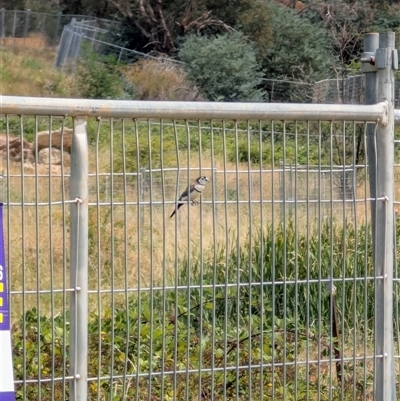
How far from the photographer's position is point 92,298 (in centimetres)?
523

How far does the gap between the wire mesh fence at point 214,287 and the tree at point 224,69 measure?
26055mm

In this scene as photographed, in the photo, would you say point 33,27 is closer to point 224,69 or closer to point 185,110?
point 224,69

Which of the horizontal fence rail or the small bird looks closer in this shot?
the horizontal fence rail

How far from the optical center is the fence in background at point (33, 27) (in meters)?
38.8

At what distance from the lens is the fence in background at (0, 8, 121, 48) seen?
38781mm

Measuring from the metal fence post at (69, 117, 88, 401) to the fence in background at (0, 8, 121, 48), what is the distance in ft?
116

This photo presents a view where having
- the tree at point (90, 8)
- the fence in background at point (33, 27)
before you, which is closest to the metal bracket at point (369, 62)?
the fence in background at point (33, 27)

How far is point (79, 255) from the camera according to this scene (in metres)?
3.76

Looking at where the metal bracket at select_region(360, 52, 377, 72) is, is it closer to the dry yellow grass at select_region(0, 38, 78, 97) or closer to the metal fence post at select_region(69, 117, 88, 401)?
the metal fence post at select_region(69, 117, 88, 401)

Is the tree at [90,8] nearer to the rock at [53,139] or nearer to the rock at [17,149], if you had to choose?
the rock at [17,149]

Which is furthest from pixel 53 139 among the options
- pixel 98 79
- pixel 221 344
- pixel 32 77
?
pixel 32 77

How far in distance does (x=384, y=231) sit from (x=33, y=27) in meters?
36.6

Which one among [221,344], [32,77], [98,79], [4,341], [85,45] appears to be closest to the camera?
[4,341]

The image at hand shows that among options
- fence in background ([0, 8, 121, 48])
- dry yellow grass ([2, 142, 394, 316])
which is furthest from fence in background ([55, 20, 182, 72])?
dry yellow grass ([2, 142, 394, 316])
